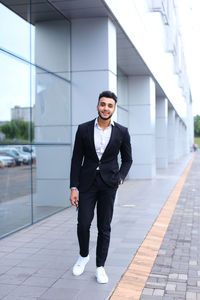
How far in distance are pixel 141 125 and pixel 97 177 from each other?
12313 mm

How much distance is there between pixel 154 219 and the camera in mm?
7566

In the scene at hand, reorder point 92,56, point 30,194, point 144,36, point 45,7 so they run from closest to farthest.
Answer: point 30,194 < point 45,7 < point 92,56 < point 144,36

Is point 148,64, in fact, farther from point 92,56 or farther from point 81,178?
point 81,178

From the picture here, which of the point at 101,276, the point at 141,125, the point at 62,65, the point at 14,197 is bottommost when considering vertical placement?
the point at 101,276

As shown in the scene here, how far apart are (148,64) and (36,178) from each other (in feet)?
27.1

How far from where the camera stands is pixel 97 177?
4023mm

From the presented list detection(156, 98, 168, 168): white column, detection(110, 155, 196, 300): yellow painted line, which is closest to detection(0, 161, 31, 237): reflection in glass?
detection(110, 155, 196, 300): yellow painted line

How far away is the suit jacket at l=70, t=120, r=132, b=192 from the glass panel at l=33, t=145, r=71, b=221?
11.2 ft

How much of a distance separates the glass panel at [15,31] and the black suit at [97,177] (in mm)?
2886

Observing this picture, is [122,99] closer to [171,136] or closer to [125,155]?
[125,155]

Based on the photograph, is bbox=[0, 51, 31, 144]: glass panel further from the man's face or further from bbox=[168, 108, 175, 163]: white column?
bbox=[168, 108, 175, 163]: white column

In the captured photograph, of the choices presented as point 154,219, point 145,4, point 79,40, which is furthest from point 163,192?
point 145,4

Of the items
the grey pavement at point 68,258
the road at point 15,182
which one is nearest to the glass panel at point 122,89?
the grey pavement at point 68,258

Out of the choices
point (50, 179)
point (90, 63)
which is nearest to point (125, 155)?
point (50, 179)
